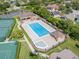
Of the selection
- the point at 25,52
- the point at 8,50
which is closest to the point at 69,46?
Answer: the point at 25,52

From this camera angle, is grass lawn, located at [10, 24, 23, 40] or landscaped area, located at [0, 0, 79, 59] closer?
landscaped area, located at [0, 0, 79, 59]

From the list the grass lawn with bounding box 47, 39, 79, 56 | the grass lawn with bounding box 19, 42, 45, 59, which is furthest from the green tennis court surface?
the grass lawn with bounding box 47, 39, 79, 56

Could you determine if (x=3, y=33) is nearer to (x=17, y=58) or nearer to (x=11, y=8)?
(x=17, y=58)

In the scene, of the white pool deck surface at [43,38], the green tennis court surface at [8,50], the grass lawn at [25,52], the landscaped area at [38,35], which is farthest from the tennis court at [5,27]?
the grass lawn at [25,52]

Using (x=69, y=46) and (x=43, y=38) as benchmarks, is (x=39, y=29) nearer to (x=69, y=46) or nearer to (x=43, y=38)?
(x=43, y=38)

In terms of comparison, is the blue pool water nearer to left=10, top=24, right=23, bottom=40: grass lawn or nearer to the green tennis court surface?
left=10, top=24, right=23, bottom=40: grass lawn

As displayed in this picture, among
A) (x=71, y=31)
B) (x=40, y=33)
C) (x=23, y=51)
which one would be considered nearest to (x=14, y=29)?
(x=40, y=33)

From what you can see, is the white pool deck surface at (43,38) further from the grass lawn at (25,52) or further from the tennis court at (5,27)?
the tennis court at (5,27)
